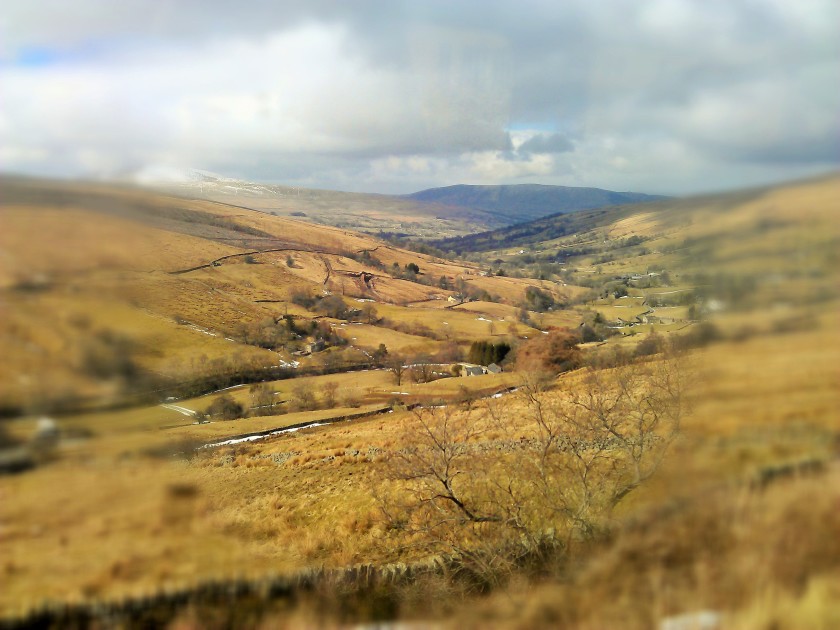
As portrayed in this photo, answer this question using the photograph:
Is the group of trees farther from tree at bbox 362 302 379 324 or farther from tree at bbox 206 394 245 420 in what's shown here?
tree at bbox 206 394 245 420

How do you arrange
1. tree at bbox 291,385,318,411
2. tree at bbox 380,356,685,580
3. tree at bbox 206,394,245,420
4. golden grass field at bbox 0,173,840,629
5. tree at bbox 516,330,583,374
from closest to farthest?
golden grass field at bbox 0,173,840,629 → tree at bbox 380,356,685,580 → tree at bbox 206,394,245,420 → tree at bbox 291,385,318,411 → tree at bbox 516,330,583,374

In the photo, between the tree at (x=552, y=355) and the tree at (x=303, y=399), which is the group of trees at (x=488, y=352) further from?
the tree at (x=303, y=399)

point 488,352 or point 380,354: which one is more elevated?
point 488,352

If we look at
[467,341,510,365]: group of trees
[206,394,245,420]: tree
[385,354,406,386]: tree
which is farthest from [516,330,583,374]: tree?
[206,394,245,420]: tree

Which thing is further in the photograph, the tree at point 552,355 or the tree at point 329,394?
the tree at point 329,394

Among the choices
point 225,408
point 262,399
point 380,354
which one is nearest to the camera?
point 225,408

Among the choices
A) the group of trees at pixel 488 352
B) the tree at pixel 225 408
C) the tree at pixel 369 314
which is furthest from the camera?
the tree at pixel 369 314

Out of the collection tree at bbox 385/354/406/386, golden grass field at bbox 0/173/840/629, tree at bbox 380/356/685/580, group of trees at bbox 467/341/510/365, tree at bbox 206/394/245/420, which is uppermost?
golden grass field at bbox 0/173/840/629

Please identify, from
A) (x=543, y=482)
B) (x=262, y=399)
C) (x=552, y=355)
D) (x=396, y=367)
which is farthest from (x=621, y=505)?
(x=396, y=367)

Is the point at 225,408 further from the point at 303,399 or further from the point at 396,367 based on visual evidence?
the point at 396,367

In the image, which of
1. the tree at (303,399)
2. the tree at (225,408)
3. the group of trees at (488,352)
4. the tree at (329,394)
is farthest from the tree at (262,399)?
the group of trees at (488,352)

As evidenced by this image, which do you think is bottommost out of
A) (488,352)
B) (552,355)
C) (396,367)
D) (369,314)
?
(396,367)

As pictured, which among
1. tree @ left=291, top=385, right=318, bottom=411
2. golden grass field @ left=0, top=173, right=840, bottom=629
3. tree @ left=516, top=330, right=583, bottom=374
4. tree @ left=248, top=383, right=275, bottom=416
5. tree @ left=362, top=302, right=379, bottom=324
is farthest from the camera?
tree @ left=362, top=302, right=379, bottom=324

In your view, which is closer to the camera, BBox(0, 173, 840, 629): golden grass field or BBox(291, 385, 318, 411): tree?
BBox(0, 173, 840, 629): golden grass field
